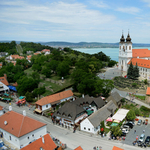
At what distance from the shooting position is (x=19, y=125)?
26.8 m

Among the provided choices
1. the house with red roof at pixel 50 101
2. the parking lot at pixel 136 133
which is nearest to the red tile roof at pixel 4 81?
the house with red roof at pixel 50 101

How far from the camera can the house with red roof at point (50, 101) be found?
40.2 metres

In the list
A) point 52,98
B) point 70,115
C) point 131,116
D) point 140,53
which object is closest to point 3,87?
point 52,98

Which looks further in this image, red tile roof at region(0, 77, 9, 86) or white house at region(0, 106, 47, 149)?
red tile roof at region(0, 77, 9, 86)

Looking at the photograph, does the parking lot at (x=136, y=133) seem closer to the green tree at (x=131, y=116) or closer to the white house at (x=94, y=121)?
the green tree at (x=131, y=116)

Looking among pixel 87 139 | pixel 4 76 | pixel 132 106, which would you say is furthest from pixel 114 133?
pixel 4 76

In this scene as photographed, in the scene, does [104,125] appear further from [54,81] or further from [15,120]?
[54,81]

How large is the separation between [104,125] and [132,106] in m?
12.4

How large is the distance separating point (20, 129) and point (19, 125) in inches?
35.9

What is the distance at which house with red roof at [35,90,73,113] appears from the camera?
40172mm

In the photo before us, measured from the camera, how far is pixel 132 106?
4062cm

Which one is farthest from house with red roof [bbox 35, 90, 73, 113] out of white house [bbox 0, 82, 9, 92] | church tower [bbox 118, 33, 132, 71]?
church tower [bbox 118, 33, 132, 71]

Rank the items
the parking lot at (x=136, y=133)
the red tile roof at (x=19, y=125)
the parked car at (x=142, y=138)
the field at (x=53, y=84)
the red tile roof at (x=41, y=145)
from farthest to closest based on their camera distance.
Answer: the field at (x=53, y=84), the parking lot at (x=136, y=133), the parked car at (x=142, y=138), the red tile roof at (x=19, y=125), the red tile roof at (x=41, y=145)

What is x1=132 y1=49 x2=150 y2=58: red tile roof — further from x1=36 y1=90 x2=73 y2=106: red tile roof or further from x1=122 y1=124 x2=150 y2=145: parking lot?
x1=122 y1=124 x2=150 y2=145: parking lot
